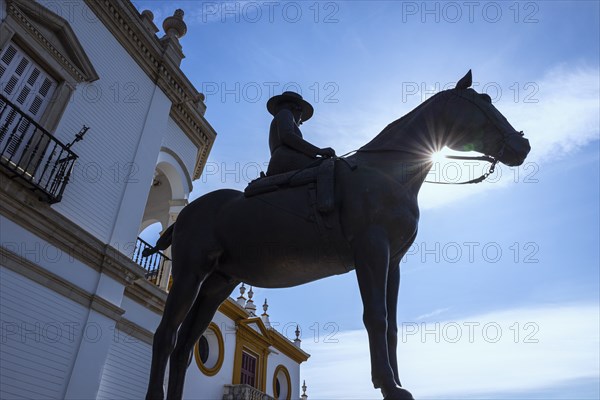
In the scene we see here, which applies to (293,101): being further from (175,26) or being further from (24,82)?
(175,26)

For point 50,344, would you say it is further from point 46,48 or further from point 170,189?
point 170,189

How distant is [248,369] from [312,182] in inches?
705

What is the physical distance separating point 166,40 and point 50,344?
29.7ft

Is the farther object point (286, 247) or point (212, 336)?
point (212, 336)

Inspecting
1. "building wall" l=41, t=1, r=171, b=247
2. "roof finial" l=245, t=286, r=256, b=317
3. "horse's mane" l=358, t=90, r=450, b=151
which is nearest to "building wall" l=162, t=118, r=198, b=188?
"building wall" l=41, t=1, r=171, b=247

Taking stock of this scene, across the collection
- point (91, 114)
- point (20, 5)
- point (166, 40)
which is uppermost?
point (166, 40)

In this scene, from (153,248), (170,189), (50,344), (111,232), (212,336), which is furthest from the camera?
(212,336)

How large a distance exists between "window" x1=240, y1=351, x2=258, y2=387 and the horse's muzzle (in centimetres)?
1741

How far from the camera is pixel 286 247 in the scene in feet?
10.1

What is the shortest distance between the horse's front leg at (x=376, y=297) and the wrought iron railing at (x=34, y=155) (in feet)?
24.4

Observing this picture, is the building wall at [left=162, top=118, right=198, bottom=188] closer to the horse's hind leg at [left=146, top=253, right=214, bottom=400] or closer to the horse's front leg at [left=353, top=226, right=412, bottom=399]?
the horse's hind leg at [left=146, top=253, right=214, bottom=400]

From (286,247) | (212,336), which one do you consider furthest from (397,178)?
(212,336)

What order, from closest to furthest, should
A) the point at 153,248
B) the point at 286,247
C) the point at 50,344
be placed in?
the point at 286,247 < the point at 153,248 < the point at 50,344

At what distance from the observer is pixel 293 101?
3.89 meters
